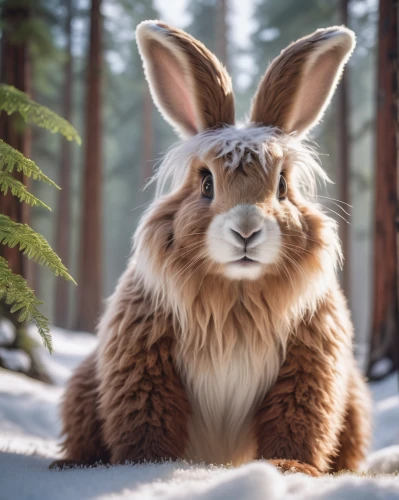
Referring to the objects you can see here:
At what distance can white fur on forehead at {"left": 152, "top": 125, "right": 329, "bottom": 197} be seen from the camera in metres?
3.18

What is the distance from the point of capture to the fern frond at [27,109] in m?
3.48

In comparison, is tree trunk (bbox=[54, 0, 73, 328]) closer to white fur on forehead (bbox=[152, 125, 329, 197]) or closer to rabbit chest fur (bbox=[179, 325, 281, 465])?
white fur on forehead (bbox=[152, 125, 329, 197])

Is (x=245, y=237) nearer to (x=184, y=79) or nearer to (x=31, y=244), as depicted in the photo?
(x=31, y=244)

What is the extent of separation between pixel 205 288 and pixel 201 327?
219mm

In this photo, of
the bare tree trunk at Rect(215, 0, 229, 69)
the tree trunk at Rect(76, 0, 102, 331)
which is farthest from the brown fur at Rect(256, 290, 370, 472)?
the bare tree trunk at Rect(215, 0, 229, 69)

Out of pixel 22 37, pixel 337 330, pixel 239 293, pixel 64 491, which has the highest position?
pixel 22 37

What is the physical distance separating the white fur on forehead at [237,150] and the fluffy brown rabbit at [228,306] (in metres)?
0.01

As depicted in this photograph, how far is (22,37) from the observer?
6.80 metres

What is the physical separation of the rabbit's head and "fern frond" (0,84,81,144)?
0.60m

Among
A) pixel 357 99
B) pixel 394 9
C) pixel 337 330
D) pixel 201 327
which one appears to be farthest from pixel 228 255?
pixel 357 99

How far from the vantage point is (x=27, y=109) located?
11.5 feet

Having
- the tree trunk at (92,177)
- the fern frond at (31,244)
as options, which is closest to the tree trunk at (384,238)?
the fern frond at (31,244)

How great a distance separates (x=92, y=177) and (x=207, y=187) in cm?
905

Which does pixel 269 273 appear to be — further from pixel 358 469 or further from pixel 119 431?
pixel 358 469
